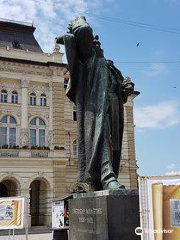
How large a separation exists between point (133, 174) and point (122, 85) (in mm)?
27217

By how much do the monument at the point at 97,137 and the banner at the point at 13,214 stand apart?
21.9 feet

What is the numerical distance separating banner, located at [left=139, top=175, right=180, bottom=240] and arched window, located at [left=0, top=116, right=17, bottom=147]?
939 inches

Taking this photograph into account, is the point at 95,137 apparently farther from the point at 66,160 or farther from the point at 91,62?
the point at 66,160

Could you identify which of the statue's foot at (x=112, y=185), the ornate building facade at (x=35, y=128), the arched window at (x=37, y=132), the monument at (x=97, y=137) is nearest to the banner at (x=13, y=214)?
the monument at (x=97, y=137)

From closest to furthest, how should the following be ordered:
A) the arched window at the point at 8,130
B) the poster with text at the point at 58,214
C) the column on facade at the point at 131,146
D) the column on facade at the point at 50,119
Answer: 1. the poster with text at the point at 58,214
2. the arched window at the point at 8,130
3. the column on facade at the point at 50,119
4. the column on facade at the point at 131,146

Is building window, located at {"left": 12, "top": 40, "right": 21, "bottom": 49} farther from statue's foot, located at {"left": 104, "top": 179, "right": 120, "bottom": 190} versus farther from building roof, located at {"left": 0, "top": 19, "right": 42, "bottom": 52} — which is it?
statue's foot, located at {"left": 104, "top": 179, "right": 120, "bottom": 190}

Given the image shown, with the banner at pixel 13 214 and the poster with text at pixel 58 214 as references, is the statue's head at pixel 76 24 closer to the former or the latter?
the banner at pixel 13 214

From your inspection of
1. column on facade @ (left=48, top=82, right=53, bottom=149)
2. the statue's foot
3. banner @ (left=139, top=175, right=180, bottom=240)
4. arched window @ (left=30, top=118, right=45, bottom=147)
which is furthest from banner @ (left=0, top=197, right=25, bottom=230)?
arched window @ (left=30, top=118, right=45, bottom=147)

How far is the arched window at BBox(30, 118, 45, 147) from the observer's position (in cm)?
2750

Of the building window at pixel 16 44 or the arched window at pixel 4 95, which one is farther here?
the building window at pixel 16 44

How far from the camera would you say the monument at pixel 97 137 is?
375 centimetres

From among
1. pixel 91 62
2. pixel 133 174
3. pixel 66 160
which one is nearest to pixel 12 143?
pixel 66 160

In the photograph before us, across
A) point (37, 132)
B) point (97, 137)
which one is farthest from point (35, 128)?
point (97, 137)

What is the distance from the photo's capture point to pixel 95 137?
459 cm
